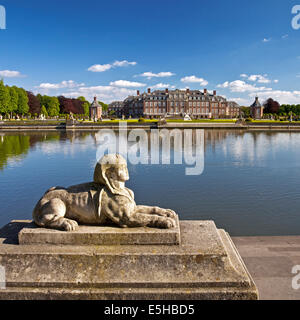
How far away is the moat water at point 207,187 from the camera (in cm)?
835

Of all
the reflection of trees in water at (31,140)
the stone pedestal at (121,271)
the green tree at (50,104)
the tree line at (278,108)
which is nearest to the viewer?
the stone pedestal at (121,271)

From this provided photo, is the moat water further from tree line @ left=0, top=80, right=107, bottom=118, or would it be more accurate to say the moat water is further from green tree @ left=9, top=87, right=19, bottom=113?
green tree @ left=9, top=87, right=19, bottom=113

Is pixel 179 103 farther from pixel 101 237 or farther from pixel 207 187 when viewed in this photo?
pixel 101 237

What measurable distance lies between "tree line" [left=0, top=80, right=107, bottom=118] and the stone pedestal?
210 feet

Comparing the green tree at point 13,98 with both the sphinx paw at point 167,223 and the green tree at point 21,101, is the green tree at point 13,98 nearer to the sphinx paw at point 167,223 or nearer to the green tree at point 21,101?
the green tree at point 21,101

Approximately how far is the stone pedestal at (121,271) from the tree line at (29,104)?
64126 mm

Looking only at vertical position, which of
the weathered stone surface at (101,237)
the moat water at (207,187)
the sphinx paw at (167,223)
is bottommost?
the moat water at (207,187)

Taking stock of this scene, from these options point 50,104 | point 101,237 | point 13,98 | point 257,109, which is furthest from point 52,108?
point 101,237

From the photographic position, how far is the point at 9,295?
139 inches

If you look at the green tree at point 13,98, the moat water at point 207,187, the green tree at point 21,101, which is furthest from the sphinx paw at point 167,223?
the green tree at point 21,101

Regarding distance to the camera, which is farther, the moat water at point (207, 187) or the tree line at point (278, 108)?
the tree line at point (278, 108)

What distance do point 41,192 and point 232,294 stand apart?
904 cm

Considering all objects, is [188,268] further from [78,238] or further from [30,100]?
[30,100]
